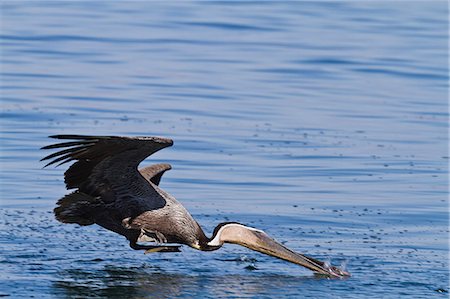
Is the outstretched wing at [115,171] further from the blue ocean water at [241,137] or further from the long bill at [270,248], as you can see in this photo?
the long bill at [270,248]

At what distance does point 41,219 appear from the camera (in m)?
9.62

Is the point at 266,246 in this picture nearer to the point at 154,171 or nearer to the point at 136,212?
the point at 136,212

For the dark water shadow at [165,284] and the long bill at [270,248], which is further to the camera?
the long bill at [270,248]

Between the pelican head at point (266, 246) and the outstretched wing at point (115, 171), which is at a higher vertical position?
the outstretched wing at point (115, 171)

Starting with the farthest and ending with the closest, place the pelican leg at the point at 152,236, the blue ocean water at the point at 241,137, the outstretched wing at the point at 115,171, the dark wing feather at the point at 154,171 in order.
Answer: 1. the dark wing feather at the point at 154,171
2. the pelican leg at the point at 152,236
3. the blue ocean water at the point at 241,137
4. the outstretched wing at the point at 115,171

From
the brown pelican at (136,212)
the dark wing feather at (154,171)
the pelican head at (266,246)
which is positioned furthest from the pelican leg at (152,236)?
the dark wing feather at (154,171)

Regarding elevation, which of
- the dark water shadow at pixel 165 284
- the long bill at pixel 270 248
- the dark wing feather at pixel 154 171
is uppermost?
the dark wing feather at pixel 154 171

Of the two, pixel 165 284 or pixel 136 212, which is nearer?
pixel 165 284

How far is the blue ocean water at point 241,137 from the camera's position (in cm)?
825

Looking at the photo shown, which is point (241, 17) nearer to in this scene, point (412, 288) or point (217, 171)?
point (217, 171)

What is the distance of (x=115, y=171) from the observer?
327 inches

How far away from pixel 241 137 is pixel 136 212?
476 centimetres

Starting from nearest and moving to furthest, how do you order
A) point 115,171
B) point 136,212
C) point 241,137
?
1. point 115,171
2. point 136,212
3. point 241,137

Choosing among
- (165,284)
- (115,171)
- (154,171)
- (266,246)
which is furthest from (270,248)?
(154,171)
